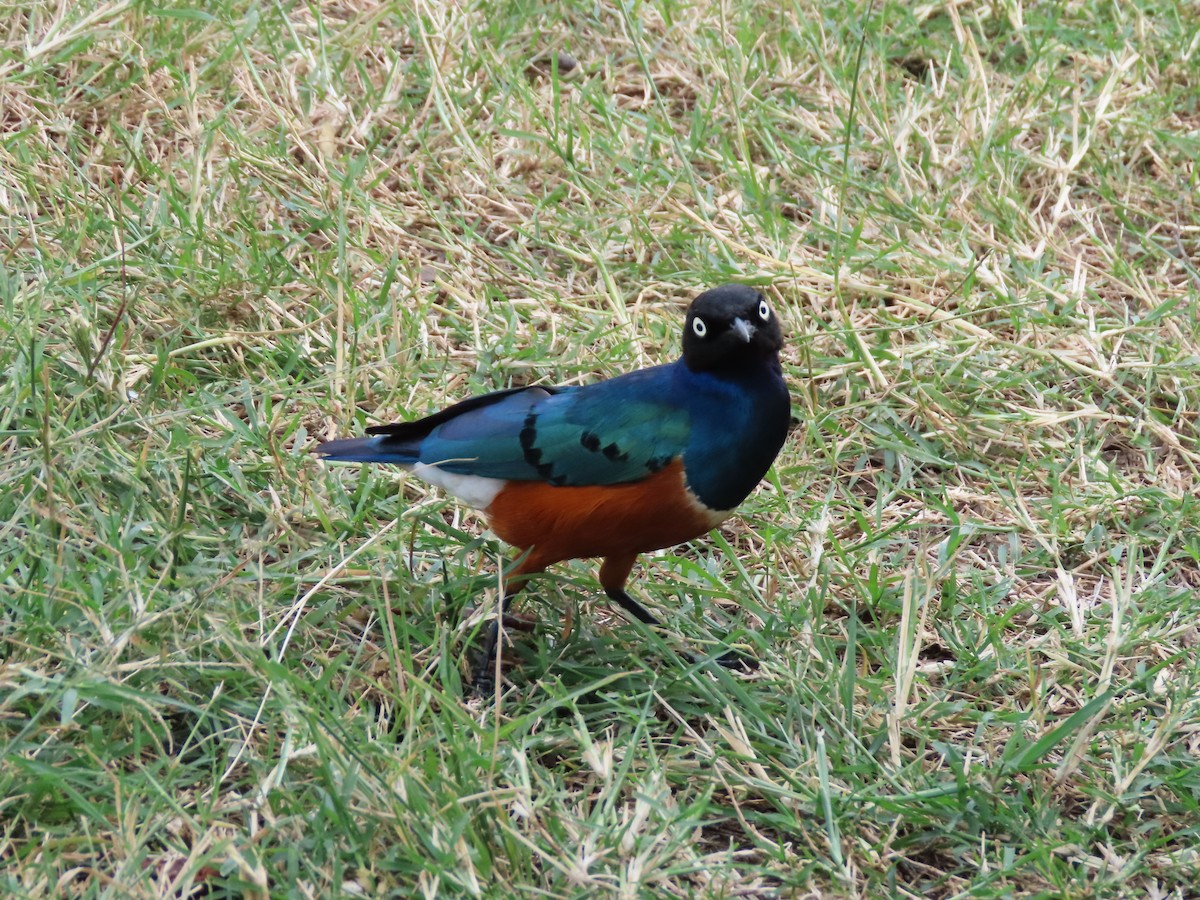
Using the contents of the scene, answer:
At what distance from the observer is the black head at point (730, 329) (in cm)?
353

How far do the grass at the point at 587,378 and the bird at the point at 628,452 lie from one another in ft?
0.58

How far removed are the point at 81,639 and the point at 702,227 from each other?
287 centimetres

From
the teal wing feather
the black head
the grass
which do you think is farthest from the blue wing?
the grass

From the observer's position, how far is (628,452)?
3.53 meters

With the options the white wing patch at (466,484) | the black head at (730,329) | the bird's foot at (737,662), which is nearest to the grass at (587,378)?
the bird's foot at (737,662)

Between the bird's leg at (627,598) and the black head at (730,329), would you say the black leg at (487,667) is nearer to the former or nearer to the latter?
the bird's leg at (627,598)

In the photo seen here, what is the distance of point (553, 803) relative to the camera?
10.0ft

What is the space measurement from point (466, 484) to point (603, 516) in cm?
42

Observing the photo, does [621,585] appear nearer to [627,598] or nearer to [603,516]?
[627,598]

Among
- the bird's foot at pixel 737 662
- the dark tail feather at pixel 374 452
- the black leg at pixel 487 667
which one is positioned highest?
the dark tail feather at pixel 374 452

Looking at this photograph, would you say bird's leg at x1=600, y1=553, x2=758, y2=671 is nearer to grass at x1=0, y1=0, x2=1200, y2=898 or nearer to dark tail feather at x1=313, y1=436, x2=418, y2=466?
grass at x1=0, y1=0, x2=1200, y2=898

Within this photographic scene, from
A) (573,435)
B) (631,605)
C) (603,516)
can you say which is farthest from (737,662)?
(573,435)

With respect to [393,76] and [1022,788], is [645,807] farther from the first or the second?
[393,76]

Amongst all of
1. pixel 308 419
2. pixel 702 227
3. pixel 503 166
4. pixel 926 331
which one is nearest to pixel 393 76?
pixel 503 166
